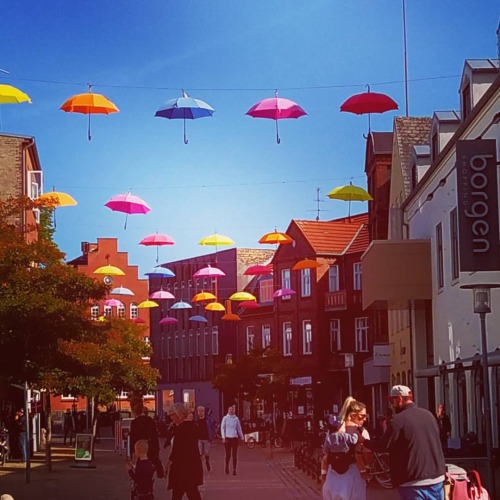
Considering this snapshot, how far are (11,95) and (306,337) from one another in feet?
170

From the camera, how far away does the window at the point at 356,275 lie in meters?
74.4

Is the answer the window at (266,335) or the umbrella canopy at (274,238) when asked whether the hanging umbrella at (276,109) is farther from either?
the window at (266,335)

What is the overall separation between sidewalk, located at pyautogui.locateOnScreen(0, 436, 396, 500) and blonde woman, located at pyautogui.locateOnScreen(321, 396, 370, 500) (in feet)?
34.3

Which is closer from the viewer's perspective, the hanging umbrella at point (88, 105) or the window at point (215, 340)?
the hanging umbrella at point (88, 105)

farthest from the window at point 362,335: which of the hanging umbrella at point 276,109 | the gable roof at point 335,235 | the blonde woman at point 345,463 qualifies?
the blonde woman at point 345,463

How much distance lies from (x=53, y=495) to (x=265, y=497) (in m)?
3.96

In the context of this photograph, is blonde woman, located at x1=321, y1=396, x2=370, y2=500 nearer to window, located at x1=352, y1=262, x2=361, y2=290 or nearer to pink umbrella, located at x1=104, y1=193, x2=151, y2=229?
pink umbrella, located at x1=104, y1=193, x2=151, y2=229

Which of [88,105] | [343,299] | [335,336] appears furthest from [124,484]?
[335,336]

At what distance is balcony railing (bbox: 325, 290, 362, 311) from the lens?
7356 cm

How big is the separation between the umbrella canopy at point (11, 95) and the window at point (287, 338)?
2093 inches

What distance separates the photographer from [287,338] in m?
79.2

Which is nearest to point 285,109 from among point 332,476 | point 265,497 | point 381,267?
point 265,497

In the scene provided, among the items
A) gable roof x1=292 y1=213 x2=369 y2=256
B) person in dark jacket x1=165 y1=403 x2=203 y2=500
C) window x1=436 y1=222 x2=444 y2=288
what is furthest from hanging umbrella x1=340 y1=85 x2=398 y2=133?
gable roof x1=292 y1=213 x2=369 y2=256

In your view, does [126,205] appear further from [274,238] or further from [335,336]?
[335,336]
